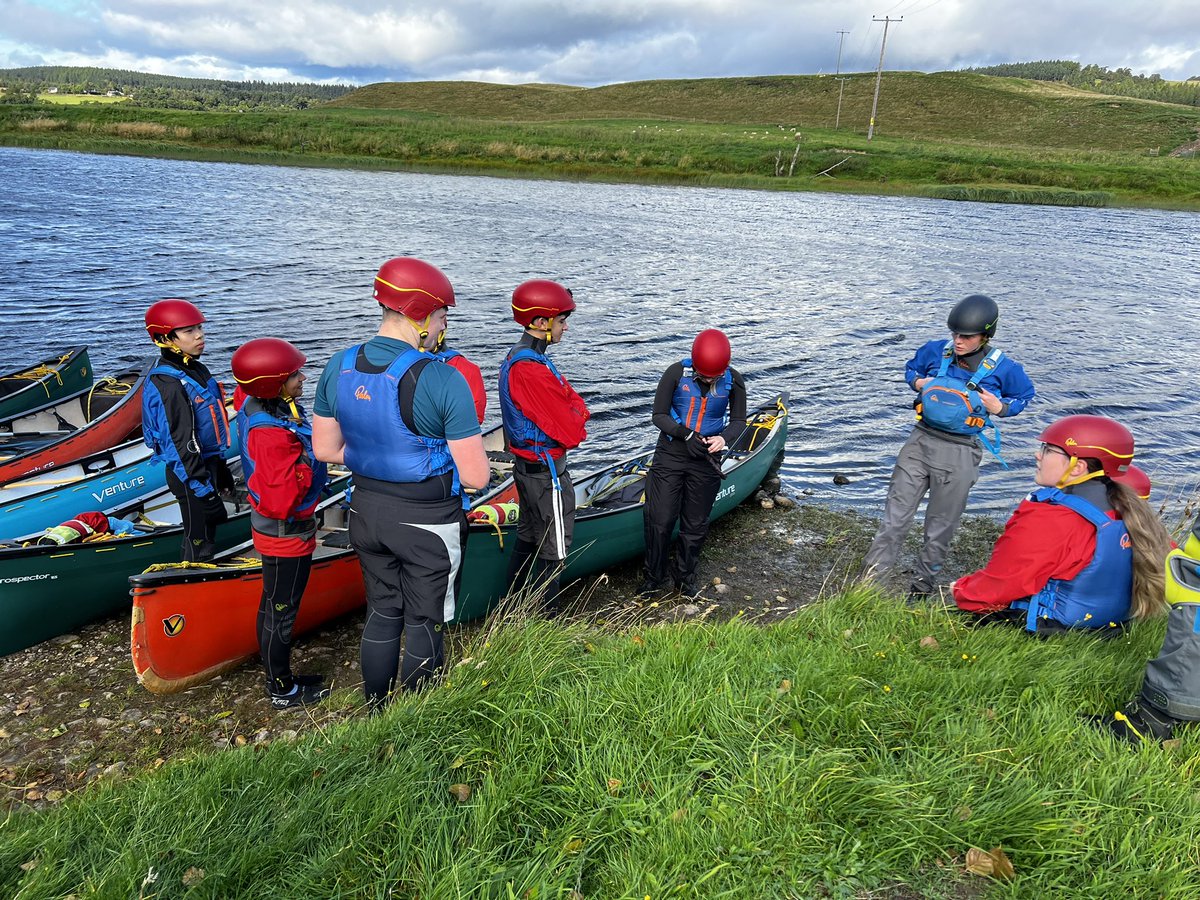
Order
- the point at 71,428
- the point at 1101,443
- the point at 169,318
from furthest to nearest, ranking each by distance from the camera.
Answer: the point at 71,428 → the point at 169,318 → the point at 1101,443

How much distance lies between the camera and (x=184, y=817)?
11.1 ft

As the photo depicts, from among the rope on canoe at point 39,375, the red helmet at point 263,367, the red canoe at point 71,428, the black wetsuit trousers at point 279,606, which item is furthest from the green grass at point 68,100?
the black wetsuit trousers at point 279,606

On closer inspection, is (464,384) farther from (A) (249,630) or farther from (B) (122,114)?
(B) (122,114)

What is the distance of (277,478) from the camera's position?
5.16 m

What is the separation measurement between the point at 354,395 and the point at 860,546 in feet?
23.6

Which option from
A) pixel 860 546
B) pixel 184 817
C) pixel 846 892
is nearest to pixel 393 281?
pixel 184 817

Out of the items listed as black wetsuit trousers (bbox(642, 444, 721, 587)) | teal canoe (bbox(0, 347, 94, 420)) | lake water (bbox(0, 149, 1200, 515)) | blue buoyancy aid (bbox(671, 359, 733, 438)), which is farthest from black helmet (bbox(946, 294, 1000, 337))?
teal canoe (bbox(0, 347, 94, 420))

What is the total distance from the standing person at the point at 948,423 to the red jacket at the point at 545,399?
2.94 m

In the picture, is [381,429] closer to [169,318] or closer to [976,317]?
[169,318]

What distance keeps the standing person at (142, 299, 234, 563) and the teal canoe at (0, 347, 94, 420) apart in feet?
19.8

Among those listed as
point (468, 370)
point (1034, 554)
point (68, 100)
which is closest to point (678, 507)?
point (468, 370)

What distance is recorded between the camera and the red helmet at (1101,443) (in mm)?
4406

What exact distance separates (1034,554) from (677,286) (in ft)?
70.6

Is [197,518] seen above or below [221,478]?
below
